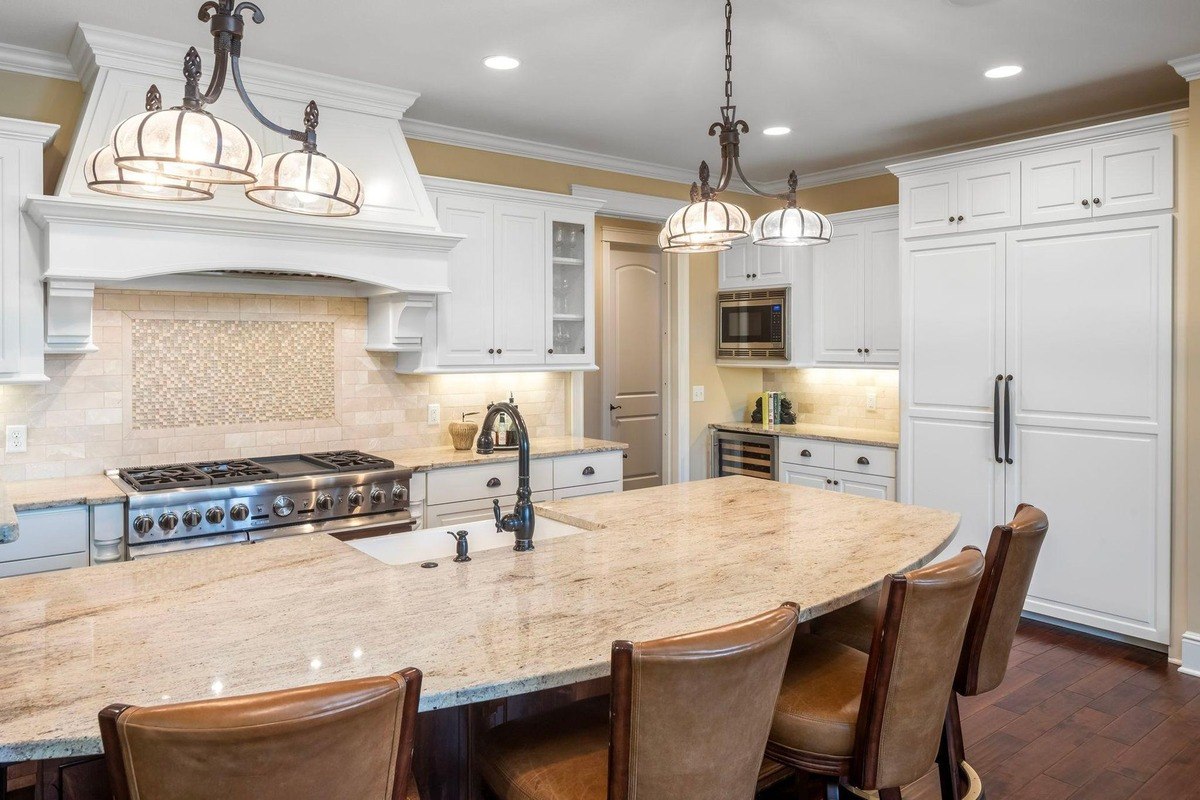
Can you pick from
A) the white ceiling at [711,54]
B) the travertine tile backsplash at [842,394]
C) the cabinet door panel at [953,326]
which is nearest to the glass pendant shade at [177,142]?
the white ceiling at [711,54]

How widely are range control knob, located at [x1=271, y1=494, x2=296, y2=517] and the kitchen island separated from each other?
1.07 metres

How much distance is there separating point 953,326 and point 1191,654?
6.11 feet

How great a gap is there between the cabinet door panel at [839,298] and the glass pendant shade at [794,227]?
2.49 meters

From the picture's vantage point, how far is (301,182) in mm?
1887

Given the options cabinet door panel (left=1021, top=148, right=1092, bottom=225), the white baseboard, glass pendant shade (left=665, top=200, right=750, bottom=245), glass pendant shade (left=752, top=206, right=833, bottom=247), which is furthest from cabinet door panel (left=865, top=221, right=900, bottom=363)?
glass pendant shade (left=665, top=200, right=750, bottom=245)

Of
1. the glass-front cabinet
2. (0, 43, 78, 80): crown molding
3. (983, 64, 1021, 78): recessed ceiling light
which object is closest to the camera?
(0, 43, 78, 80): crown molding

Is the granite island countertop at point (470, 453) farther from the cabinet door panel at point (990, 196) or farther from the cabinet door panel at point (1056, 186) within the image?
the cabinet door panel at point (1056, 186)

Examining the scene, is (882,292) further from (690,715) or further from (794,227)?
(690,715)

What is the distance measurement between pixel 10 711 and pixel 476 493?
2807 millimetres

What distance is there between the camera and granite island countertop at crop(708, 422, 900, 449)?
4.80m

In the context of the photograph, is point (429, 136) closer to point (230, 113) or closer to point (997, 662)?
point (230, 113)

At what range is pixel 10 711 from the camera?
3.97 ft

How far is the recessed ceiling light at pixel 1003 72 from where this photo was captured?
11.7ft

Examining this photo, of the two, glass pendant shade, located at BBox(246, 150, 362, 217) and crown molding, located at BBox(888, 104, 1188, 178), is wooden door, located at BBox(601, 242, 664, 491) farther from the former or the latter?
glass pendant shade, located at BBox(246, 150, 362, 217)
